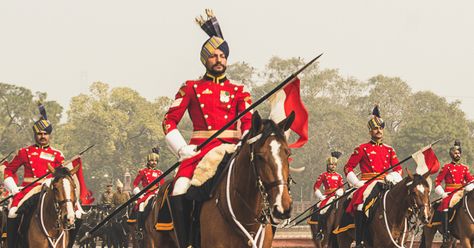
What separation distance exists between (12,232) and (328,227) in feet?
28.5

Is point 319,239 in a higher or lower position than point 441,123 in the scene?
lower

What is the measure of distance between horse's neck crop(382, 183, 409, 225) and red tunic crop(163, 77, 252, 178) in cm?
670

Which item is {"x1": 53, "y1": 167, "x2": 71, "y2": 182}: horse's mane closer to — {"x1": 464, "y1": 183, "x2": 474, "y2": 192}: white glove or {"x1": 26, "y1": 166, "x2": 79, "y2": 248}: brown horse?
{"x1": 26, "y1": 166, "x2": 79, "y2": 248}: brown horse

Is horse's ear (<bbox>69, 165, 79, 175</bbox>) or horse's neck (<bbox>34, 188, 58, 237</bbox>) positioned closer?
horse's neck (<bbox>34, 188, 58, 237</bbox>)

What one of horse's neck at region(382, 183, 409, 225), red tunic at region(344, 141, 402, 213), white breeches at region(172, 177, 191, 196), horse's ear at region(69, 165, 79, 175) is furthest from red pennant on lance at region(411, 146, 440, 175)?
white breeches at region(172, 177, 191, 196)

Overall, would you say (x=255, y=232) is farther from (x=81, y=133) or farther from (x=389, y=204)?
(x=81, y=133)

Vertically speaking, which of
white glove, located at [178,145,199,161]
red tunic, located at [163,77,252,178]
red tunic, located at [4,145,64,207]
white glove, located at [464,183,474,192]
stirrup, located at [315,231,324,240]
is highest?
red tunic, located at [4,145,64,207]

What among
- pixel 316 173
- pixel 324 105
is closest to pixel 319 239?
pixel 316 173

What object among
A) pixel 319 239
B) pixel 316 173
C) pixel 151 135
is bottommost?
pixel 319 239

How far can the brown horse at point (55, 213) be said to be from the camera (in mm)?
16312

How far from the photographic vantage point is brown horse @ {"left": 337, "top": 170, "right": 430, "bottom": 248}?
1759cm

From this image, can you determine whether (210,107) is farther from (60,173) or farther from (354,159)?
(354,159)

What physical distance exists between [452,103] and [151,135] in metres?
29.2

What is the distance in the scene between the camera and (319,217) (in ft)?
85.6
